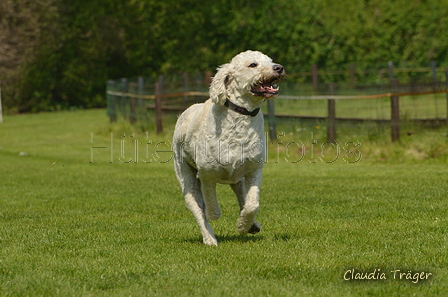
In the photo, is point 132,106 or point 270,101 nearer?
point 270,101

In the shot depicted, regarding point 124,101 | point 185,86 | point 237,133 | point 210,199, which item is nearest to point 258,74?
point 237,133

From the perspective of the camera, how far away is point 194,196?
7285 mm

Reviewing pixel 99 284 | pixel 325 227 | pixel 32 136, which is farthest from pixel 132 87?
pixel 99 284

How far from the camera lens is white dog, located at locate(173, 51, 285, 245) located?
6664 mm

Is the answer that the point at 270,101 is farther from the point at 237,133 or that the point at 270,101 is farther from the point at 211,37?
the point at 211,37

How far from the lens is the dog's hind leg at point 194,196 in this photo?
7.01 m

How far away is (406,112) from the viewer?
16609 millimetres

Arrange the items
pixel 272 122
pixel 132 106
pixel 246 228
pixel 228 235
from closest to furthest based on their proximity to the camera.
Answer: pixel 246 228, pixel 228 235, pixel 272 122, pixel 132 106

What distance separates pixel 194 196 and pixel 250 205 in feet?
2.75

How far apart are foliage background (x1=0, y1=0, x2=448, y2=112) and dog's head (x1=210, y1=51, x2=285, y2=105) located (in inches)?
1195

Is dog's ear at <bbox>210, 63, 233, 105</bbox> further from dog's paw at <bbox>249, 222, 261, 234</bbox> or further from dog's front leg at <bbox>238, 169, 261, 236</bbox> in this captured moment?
dog's paw at <bbox>249, 222, 261, 234</bbox>

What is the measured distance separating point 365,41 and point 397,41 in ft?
5.25

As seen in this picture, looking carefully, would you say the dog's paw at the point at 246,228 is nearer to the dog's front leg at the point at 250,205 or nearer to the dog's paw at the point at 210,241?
the dog's front leg at the point at 250,205

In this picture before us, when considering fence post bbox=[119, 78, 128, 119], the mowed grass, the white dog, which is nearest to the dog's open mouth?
the white dog
